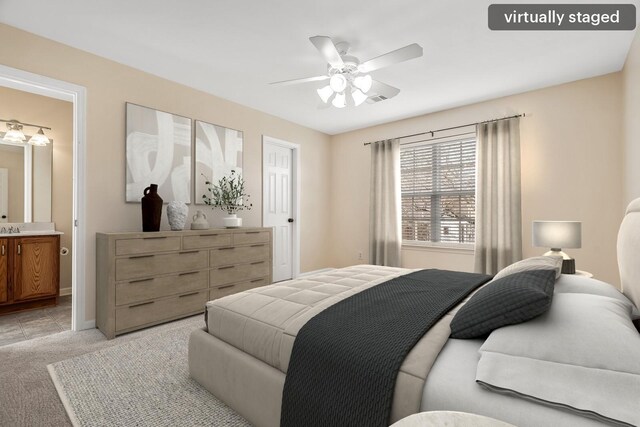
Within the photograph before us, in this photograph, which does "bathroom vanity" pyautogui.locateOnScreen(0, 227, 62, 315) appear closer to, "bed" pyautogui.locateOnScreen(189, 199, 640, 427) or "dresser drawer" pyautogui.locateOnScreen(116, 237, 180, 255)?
"dresser drawer" pyautogui.locateOnScreen(116, 237, 180, 255)

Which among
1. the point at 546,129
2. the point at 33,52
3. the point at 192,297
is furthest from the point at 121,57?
the point at 546,129

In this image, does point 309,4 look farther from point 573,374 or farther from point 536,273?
point 573,374

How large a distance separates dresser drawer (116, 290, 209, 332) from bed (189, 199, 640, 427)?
1.21 meters

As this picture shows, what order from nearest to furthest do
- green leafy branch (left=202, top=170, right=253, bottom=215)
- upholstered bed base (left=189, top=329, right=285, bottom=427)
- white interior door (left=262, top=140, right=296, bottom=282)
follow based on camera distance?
1. upholstered bed base (left=189, top=329, right=285, bottom=427)
2. green leafy branch (left=202, top=170, right=253, bottom=215)
3. white interior door (left=262, top=140, right=296, bottom=282)

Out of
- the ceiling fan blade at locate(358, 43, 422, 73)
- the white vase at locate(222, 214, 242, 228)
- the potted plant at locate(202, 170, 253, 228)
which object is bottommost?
the white vase at locate(222, 214, 242, 228)

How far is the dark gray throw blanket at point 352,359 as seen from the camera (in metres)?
1.01

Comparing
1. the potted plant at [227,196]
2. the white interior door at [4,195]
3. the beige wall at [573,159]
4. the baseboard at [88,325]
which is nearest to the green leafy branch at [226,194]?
the potted plant at [227,196]

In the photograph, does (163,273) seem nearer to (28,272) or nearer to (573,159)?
(28,272)

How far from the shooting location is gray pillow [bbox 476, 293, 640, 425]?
2.48 feet

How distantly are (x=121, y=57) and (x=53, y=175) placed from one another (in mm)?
2070

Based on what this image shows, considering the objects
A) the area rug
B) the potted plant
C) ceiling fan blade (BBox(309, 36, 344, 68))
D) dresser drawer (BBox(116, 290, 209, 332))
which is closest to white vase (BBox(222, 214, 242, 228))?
the potted plant

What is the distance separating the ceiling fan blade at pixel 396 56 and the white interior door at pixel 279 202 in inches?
95.4

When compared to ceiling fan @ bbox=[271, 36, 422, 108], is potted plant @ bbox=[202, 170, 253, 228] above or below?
below

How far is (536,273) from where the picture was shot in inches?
50.8
